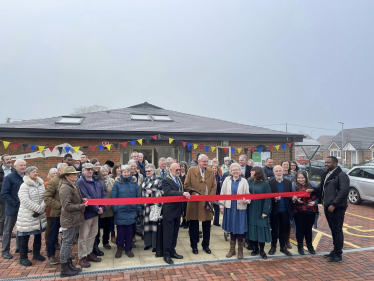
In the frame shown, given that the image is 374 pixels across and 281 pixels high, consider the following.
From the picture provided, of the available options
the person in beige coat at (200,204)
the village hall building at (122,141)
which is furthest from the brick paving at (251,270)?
the village hall building at (122,141)

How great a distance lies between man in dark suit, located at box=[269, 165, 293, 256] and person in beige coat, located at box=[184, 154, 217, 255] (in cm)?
119

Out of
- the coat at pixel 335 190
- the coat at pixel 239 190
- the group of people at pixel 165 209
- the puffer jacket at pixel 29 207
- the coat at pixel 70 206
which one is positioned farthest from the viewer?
the coat at pixel 239 190

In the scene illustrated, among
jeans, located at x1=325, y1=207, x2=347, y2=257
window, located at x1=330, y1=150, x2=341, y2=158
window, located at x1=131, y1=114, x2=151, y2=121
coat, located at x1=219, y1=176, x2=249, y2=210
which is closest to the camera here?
jeans, located at x1=325, y1=207, x2=347, y2=257

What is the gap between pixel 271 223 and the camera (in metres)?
4.96

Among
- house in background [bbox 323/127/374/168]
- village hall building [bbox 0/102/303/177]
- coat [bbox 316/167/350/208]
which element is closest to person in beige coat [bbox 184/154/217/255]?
coat [bbox 316/167/350/208]

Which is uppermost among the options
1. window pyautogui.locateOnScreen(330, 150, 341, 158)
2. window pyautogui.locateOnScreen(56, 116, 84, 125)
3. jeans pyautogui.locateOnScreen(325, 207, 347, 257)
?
window pyautogui.locateOnScreen(56, 116, 84, 125)

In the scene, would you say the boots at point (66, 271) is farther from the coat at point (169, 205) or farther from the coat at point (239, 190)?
the coat at point (239, 190)

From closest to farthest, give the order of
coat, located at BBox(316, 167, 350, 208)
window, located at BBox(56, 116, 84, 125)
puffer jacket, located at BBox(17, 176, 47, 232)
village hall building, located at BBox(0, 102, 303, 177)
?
puffer jacket, located at BBox(17, 176, 47, 232) < coat, located at BBox(316, 167, 350, 208) < village hall building, located at BBox(0, 102, 303, 177) < window, located at BBox(56, 116, 84, 125)

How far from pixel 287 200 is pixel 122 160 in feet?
25.7

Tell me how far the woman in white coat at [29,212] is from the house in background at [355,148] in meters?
43.2

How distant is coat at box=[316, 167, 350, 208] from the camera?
4.50 m

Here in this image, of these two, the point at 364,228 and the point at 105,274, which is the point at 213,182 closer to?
the point at 105,274

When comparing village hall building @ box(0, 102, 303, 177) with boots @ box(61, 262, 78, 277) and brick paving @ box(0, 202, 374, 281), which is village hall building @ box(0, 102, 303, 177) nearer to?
brick paving @ box(0, 202, 374, 281)

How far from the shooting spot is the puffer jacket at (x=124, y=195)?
4645mm
